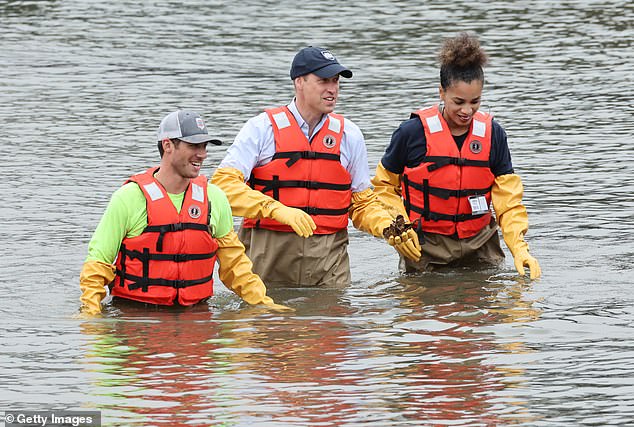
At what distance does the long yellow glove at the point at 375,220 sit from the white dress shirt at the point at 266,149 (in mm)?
80

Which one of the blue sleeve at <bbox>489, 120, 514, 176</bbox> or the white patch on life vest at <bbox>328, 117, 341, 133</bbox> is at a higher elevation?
the white patch on life vest at <bbox>328, 117, 341, 133</bbox>

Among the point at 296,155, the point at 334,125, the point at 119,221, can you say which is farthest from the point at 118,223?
the point at 334,125

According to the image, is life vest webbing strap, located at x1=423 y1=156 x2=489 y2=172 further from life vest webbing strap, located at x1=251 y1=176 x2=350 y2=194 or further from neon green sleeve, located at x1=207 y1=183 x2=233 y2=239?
neon green sleeve, located at x1=207 y1=183 x2=233 y2=239

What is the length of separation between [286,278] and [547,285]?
79.7 inches

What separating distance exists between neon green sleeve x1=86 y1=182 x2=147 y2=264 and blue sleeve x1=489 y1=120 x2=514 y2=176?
2.74 m

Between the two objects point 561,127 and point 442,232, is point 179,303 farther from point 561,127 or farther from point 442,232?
point 561,127

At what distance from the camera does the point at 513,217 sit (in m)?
10.5

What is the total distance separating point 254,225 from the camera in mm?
10367

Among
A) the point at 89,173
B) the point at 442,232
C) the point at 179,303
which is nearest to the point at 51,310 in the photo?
the point at 179,303

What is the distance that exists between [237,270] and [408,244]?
1444 millimetres

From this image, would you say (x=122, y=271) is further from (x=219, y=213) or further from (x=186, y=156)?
(x=186, y=156)

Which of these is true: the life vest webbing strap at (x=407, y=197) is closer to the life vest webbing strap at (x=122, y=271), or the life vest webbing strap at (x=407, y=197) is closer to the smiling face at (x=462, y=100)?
the smiling face at (x=462, y=100)

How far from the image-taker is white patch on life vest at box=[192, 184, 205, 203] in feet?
30.7

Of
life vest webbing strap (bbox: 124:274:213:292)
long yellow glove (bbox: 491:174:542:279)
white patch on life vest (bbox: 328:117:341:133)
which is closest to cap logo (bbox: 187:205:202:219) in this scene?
life vest webbing strap (bbox: 124:274:213:292)
